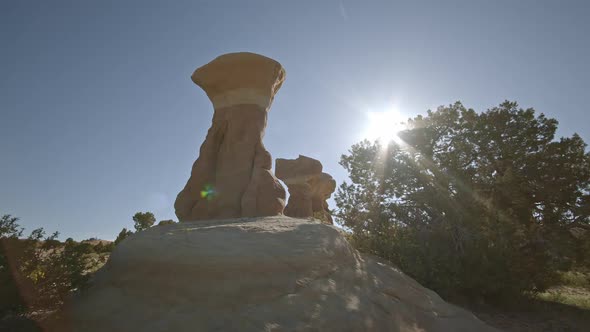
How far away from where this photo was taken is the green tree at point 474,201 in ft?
27.9

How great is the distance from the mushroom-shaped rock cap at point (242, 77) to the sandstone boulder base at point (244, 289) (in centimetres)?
538

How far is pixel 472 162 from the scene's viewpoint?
12758 mm

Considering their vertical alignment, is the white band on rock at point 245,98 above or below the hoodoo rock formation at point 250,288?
above

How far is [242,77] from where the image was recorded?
9406 mm

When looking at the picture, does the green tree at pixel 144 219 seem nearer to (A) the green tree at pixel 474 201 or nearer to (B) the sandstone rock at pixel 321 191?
(A) the green tree at pixel 474 201

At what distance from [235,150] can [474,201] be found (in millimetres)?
7714

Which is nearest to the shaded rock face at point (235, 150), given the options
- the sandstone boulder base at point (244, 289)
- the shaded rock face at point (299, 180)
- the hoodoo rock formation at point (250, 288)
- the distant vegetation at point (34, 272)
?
the hoodoo rock formation at point (250, 288)

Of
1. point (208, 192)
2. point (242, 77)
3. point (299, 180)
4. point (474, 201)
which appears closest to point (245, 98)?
point (242, 77)

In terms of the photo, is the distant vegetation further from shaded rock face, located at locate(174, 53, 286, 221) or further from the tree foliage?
shaded rock face, located at locate(174, 53, 286, 221)

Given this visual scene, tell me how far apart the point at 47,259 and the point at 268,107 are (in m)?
6.90

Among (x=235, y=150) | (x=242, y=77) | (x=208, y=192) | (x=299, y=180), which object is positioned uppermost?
(x=299, y=180)

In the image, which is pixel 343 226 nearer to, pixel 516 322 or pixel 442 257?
pixel 442 257

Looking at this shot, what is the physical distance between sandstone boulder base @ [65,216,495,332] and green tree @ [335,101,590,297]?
3.74 metres

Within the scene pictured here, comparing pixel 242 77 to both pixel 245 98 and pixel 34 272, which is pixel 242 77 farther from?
pixel 34 272
